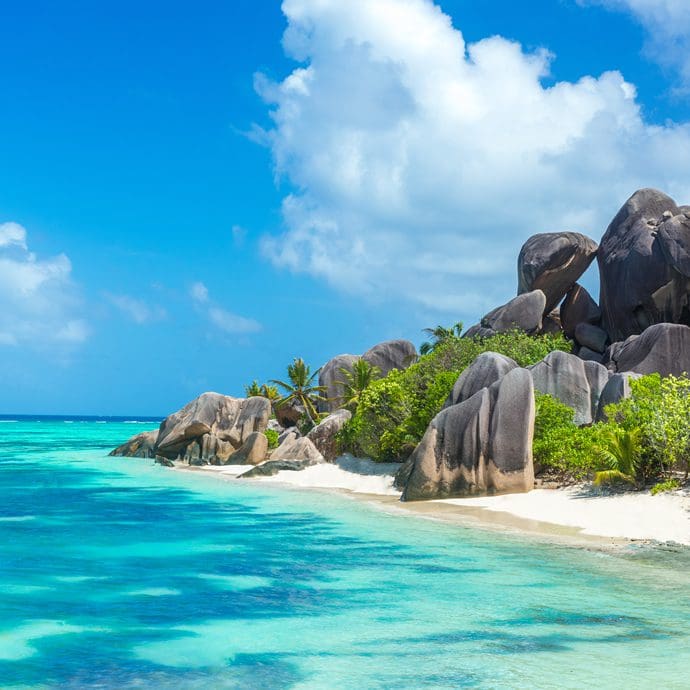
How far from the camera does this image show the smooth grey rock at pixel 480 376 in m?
22.9

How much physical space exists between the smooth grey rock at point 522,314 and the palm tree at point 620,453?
915 inches

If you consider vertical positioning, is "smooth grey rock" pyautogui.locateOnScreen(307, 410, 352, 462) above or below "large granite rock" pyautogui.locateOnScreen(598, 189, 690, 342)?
below

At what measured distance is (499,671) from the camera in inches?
314

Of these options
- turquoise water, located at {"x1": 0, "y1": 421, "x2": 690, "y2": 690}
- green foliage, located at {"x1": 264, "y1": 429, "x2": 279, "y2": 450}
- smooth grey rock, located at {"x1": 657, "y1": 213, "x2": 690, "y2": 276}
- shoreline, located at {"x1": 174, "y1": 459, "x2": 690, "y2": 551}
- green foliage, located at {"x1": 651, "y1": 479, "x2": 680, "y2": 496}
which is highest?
smooth grey rock, located at {"x1": 657, "y1": 213, "x2": 690, "y2": 276}

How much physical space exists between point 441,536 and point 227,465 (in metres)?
24.5

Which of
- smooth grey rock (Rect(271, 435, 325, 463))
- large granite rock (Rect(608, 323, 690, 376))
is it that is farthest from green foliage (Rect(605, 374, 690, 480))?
smooth grey rock (Rect(271, 435, 325, 463))

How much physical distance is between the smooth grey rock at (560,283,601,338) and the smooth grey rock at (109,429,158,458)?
2582 cm

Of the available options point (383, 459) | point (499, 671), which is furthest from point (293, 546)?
point (383, 459)

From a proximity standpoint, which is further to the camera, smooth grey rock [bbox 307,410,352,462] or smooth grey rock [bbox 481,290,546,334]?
smooth grey rock [bbox 481,290,546,334]

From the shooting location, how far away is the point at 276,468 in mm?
32094

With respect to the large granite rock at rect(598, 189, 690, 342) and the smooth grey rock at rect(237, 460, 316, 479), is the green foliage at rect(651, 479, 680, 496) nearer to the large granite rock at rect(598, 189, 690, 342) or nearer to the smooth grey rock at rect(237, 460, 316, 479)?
the smooth grey rock at rect(237, 460, 316, 479)

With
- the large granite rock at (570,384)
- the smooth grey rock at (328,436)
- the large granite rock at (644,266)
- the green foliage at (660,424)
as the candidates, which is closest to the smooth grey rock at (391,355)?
the large granite rock at (644,266)

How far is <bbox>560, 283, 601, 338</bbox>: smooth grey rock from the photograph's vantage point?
1823 inches

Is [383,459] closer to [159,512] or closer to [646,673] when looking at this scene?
[159,512]
